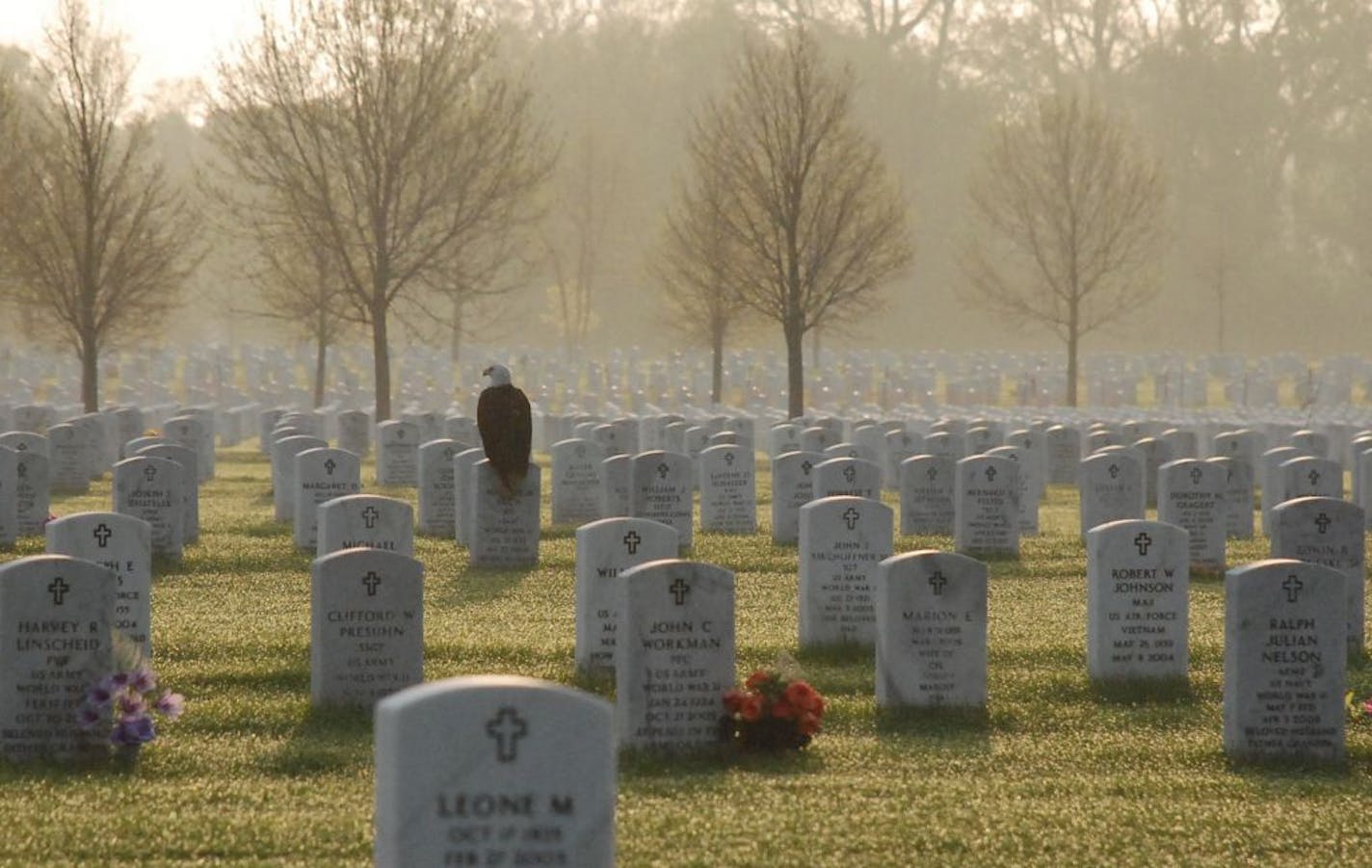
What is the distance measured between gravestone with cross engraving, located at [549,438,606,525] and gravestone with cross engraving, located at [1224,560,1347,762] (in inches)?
405

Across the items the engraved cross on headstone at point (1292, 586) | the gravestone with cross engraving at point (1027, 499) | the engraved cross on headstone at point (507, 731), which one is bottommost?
the gravestone with cross engraving at point (1027, 499)

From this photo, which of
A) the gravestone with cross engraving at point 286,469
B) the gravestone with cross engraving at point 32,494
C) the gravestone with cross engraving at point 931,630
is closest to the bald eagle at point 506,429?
the gravestone with cross engraving at point 286,469

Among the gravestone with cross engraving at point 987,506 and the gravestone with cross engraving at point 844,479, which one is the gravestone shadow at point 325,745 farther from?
the gravestone with cross engraving at point 987,506

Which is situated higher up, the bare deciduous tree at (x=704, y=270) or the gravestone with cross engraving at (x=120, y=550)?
the bare deciduous tree at (x=704, y=270)

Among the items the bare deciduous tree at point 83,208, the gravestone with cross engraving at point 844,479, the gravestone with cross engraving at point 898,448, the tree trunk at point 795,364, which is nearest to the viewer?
the gravestone with cross engraving at point 844,479

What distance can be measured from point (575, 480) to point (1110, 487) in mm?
5089

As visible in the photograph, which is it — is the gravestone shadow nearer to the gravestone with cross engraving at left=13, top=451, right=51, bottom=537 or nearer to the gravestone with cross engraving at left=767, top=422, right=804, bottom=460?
the gravestone with cross engraving at left=13, top=451, right=51, bottom=537

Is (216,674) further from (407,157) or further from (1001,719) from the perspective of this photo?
(407,157)

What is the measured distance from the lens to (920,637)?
9844 millimetres

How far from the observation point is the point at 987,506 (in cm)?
1647

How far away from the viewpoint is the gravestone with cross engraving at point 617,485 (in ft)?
55.8

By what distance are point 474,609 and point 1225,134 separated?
65.8 metres

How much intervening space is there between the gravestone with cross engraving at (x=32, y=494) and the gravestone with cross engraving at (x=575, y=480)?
4.69m

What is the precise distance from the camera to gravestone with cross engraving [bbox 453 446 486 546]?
16391mm
